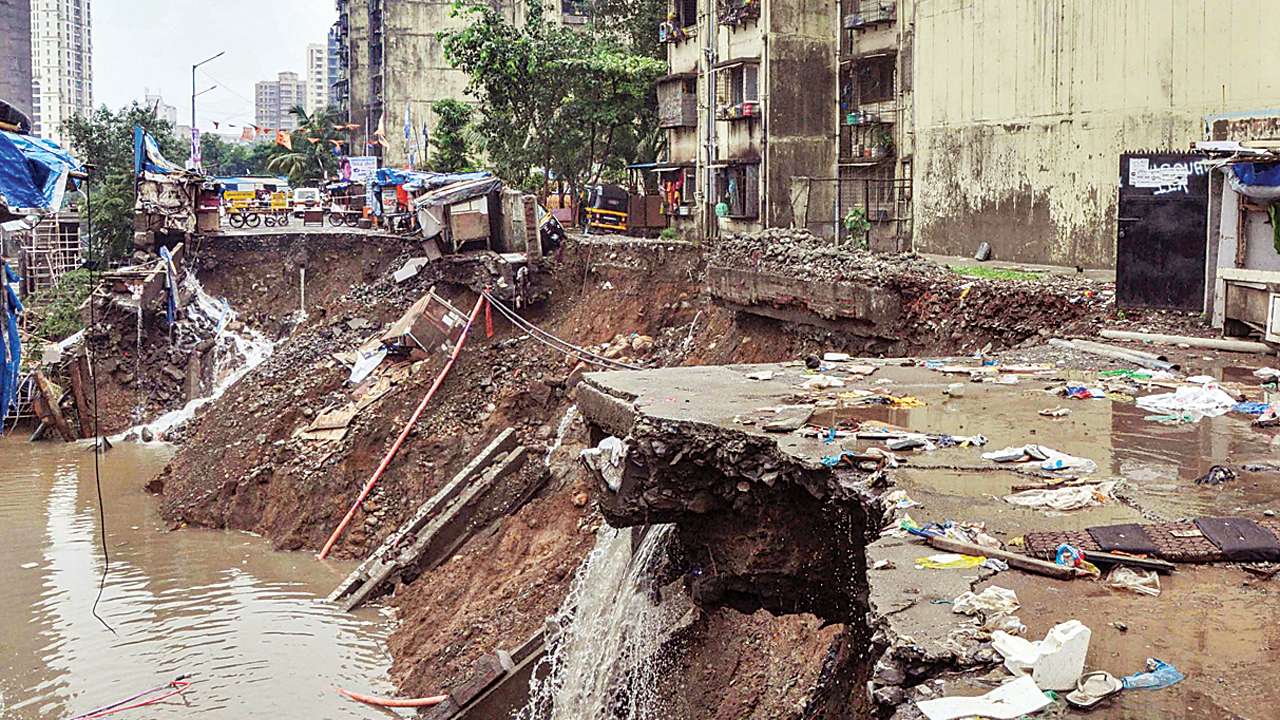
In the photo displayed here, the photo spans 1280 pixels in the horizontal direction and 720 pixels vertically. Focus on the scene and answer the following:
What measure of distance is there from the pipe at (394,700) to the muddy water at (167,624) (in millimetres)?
127

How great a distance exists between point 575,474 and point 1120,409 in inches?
352

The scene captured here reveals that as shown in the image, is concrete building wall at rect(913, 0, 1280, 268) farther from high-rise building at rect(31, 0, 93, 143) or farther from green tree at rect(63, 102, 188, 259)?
high-rise building at rect(31, 0, 93, 143)

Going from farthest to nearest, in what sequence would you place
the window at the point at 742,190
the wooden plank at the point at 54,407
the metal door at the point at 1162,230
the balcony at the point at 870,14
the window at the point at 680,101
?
the window at the point at 680,101 < the window at the point at 742,190 < the balcony at the point at 870,14 < the wooden plank at the point at 54,407 < the metal door at the point at 1162,230

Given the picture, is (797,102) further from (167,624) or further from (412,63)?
(412,63)

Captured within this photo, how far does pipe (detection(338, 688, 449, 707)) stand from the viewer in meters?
12.5

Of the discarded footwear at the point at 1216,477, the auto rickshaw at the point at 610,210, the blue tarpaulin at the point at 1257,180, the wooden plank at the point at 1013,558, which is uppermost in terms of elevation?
the auto rickshaw at the point at 610,210

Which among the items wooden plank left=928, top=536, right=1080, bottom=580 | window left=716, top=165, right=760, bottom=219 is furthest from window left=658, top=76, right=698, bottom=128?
wooden plank left=928, top=536, right=1080, bottom=580

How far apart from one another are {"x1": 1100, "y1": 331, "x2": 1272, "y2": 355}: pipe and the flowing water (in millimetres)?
5422

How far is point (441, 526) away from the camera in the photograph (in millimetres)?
16750

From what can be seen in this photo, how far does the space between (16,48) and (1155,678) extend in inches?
2153

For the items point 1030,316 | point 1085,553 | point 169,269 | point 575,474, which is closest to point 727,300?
point 575,474

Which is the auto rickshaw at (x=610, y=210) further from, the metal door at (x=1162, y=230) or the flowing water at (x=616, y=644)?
the flowing water at (x=616, y=644)

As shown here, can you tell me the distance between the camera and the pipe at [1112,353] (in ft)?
34.5

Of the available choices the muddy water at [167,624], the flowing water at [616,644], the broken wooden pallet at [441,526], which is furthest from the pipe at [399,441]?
the flowing water at [616,644]
